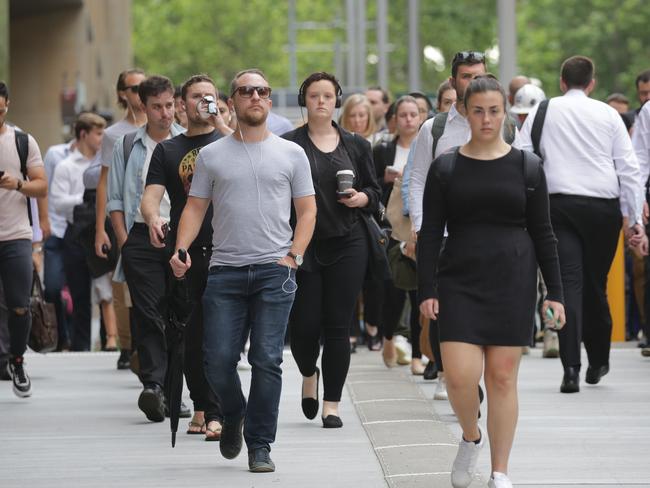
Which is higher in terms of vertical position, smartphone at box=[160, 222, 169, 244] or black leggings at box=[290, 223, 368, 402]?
smartphone at box=[160, 222, 169, 244]

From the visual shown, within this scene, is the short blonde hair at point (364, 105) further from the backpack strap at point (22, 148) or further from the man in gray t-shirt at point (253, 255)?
the man in gray t-shirt at point (253, 255)

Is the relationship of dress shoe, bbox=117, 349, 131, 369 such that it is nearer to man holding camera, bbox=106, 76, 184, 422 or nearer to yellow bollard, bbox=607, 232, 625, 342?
man holding camera, bbox=106, 76, 184, 422

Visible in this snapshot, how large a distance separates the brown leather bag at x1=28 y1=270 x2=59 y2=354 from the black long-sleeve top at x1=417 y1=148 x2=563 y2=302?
6.07 meters

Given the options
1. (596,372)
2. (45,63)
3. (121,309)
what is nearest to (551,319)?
(596,372)

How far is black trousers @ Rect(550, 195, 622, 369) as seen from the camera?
10.9 metres

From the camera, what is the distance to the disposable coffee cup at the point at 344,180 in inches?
378

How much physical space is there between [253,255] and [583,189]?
347 centimetres

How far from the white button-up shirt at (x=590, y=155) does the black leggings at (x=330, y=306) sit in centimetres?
189

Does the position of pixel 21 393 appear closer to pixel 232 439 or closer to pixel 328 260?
pixel 328 260

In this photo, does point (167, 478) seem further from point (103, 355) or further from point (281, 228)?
point (103, 355)

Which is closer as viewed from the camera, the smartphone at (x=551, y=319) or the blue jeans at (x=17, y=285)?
the smartphone at (x=551, y=319)

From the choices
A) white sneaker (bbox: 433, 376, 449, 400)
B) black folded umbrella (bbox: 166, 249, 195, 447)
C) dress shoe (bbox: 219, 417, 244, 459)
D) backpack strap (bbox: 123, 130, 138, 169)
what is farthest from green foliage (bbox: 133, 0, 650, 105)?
dress shoe (bbox: 219, 417, 244, 459)

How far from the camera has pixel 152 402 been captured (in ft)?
32.9

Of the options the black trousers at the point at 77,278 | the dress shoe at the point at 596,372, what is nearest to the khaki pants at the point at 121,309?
Result: the black trousers at the point at 77,278
